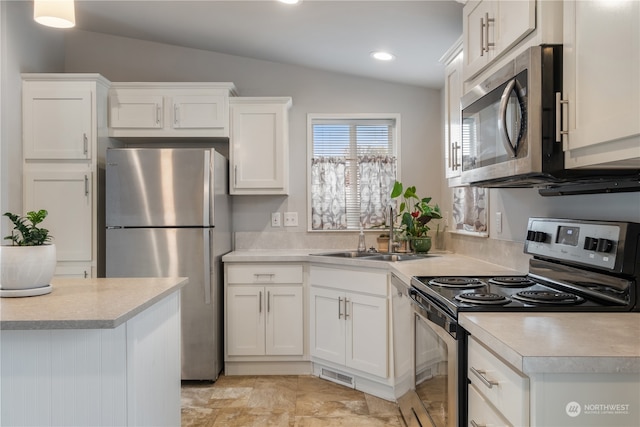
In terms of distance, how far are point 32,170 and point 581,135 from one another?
3.42m

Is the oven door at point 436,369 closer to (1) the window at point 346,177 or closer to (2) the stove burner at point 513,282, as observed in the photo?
(2) the stove burner at point 513,282

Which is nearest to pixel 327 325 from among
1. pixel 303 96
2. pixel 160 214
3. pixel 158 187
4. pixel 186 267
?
pixel 186 267

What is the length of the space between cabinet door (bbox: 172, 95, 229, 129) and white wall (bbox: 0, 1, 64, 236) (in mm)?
1060

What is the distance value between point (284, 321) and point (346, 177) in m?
1.32

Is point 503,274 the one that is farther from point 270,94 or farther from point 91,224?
point 91,224

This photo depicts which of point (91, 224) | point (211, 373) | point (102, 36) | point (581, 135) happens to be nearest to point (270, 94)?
point (102, 36)

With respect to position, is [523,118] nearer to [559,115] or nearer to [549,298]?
[559,115]

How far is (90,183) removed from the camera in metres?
3.30

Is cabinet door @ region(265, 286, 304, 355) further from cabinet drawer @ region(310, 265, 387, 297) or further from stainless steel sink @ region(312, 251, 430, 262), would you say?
stainless steel sink @ region(312, 251, 430, 262)

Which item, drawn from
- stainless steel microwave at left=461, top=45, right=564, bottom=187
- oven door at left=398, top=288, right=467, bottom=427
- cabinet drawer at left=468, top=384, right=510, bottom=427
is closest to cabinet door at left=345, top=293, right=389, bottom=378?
oven door at left=398, top=288, right=467, bottom=427

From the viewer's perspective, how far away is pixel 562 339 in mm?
1116

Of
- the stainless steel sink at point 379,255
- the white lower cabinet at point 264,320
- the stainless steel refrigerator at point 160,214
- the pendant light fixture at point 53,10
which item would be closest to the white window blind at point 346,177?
the stainless steel sink at point 379,255

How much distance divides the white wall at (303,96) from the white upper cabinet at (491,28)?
1.62m

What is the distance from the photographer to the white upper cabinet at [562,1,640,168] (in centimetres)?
115
